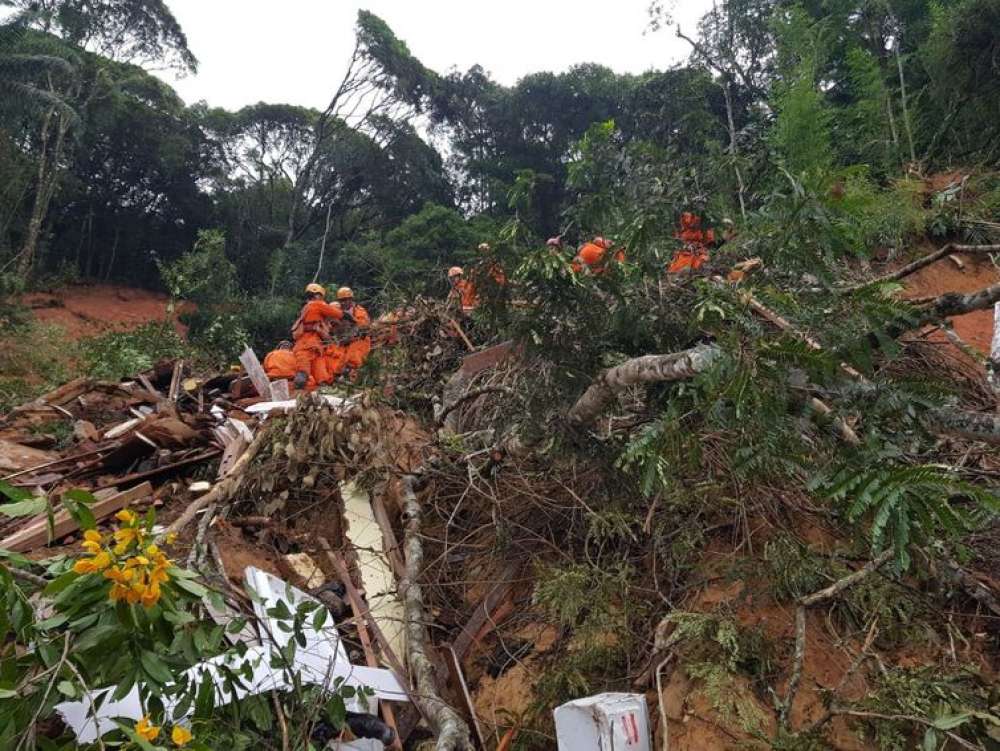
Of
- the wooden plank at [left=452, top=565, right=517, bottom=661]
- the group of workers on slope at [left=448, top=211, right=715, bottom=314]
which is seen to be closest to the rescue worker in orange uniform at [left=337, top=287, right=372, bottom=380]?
the group of workers on slope at [left=448, top=211, right=715, bottom=314]

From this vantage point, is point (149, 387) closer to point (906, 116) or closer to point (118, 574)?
point (118, 574)

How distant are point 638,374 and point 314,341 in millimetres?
5384

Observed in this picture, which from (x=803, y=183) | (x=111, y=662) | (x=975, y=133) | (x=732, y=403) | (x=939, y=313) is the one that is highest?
(x=975, y=133)

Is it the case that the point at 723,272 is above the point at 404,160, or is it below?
below

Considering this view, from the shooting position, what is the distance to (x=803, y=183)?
232 cm

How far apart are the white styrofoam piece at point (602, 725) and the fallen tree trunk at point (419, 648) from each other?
44 centimetres

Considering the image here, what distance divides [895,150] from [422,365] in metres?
10.5

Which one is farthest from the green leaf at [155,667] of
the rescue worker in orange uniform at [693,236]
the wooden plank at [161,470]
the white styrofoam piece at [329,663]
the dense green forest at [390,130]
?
the dense green forest at [390,130]

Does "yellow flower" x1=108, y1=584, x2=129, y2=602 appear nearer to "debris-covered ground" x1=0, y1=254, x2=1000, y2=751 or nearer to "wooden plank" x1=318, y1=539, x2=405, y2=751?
"debris-covered ground" x1=0, y1=254, x2=1000, y2=751

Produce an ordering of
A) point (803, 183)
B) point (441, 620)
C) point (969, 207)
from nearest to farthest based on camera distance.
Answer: point (803, 183)
point (441, 620)
point (969, 207)

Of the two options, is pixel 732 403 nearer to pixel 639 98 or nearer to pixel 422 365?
pixel 422 365

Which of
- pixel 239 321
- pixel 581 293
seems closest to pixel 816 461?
pixel 581 293

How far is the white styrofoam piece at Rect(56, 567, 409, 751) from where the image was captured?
2100 mm

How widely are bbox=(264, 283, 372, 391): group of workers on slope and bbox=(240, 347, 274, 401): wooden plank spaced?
0.61m
